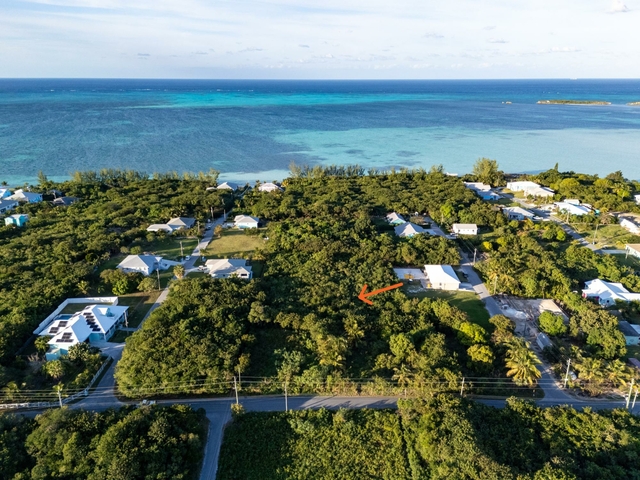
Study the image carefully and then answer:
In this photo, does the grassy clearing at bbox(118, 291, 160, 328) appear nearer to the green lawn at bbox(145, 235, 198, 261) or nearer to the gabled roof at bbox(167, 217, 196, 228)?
the green lawn at bbox(145, 235, 198, 261)

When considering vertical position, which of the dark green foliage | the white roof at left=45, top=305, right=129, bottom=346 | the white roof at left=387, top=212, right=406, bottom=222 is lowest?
the dark green foliage

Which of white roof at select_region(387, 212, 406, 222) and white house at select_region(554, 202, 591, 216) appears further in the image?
white house at select_region(554, 202, 591, 216)

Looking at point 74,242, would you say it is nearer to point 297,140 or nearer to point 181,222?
point 181,222

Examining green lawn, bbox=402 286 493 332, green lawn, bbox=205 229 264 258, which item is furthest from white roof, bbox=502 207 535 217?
green lawn, bbox=205 229 264 258

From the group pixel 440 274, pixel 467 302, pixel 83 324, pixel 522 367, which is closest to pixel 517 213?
pixel 440 274

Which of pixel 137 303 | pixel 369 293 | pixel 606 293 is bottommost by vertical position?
pixel 137 303

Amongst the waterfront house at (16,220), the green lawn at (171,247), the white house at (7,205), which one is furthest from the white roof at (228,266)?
the white house at (7,205)

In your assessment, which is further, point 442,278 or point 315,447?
point 442,278

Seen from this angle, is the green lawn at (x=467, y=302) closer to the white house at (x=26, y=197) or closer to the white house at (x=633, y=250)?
the white house at (x=633, y=250)
